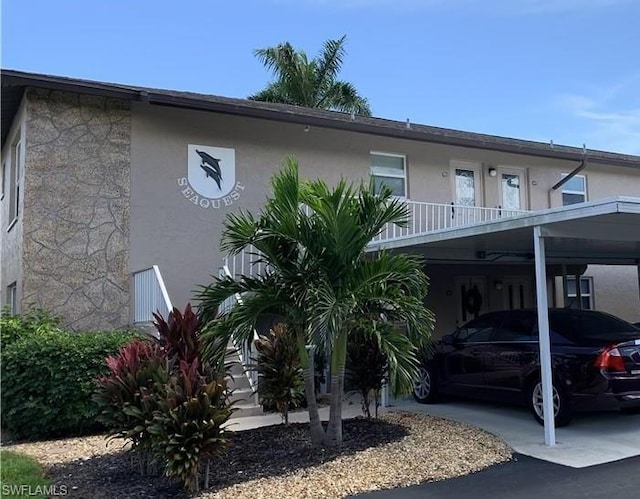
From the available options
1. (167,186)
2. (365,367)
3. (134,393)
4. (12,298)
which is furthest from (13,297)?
(365,367)

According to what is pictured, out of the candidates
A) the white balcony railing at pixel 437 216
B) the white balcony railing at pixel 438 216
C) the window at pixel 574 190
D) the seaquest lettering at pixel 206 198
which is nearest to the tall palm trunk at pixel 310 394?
the seaquest lettering at pixel 206 198

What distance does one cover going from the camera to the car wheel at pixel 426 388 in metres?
11.3

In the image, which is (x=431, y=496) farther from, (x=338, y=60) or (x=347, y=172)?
(x=338, y=60)

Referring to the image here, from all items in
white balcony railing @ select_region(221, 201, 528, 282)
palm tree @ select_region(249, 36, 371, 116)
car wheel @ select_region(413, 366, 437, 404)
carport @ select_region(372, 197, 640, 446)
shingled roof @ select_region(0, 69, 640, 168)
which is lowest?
car wheel @ select_region(413, 366, 437, 404)

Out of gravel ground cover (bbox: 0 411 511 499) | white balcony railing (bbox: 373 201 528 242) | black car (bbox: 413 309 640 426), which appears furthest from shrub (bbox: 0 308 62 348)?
white balcony railing (bbox: 373 201 528 242)

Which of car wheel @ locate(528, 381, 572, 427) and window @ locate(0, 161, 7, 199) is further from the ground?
window @ locate(0, 161, 7, 199)

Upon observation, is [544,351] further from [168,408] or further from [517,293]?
[517,293]

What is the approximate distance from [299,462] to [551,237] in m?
4.36

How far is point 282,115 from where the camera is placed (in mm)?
13141

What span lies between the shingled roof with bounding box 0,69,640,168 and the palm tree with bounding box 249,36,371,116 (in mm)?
12945

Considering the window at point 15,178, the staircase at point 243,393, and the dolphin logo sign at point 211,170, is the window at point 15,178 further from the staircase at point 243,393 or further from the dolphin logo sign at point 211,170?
the staircase at point 243,393

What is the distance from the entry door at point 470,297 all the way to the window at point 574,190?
3.66 meters

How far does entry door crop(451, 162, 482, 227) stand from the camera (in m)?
16.3

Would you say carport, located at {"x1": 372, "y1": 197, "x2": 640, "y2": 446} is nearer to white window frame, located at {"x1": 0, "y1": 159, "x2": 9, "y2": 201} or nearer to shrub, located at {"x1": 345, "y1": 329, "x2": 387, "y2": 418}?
shrub, located at {"x1": 345, "y1": 329, "x2": 387, "y2": 418}
